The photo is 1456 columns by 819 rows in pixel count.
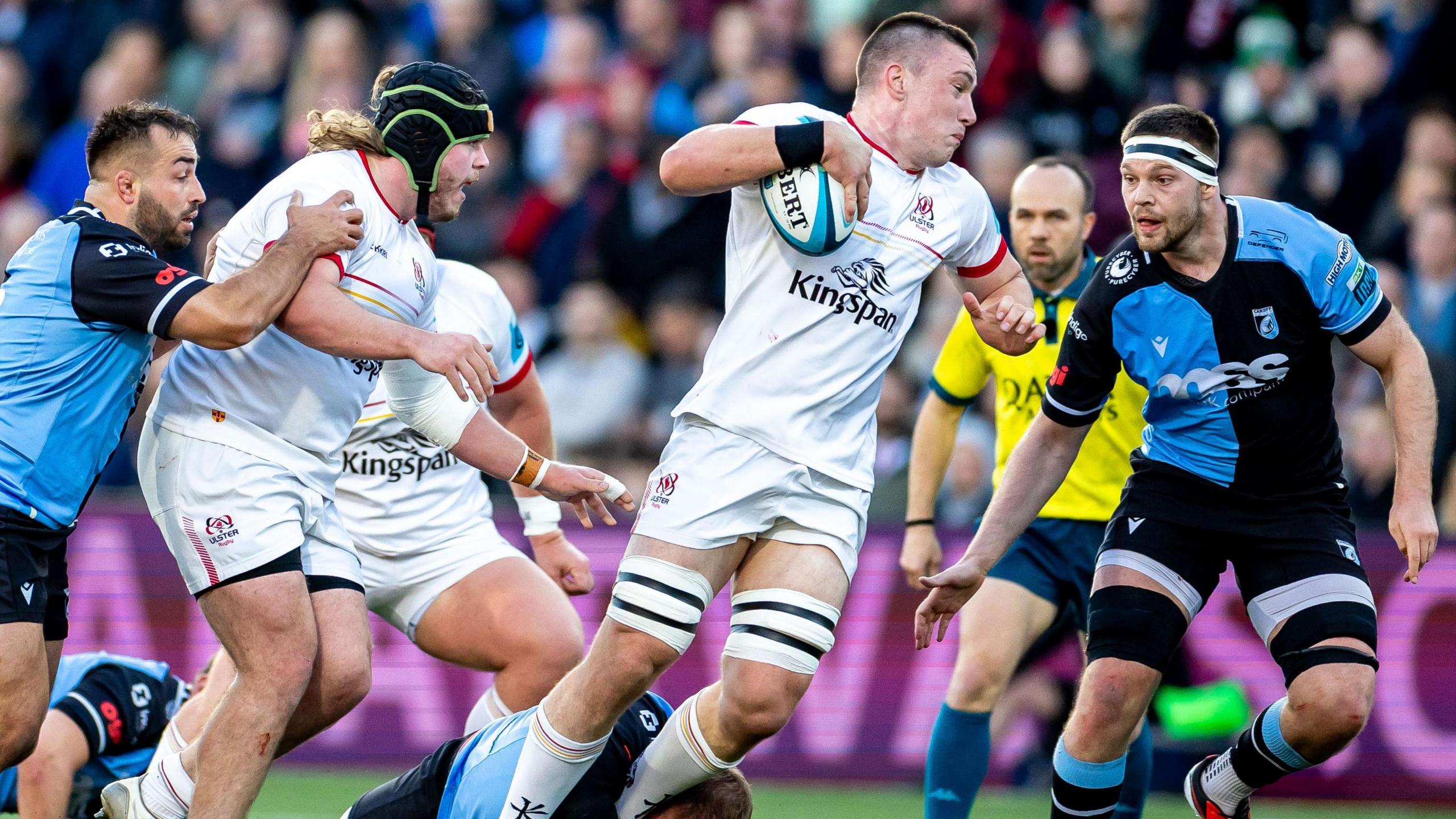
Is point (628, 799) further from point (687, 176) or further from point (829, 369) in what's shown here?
point (687, 176)

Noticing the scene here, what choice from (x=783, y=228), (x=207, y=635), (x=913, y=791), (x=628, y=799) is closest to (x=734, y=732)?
(x=628, y=799)

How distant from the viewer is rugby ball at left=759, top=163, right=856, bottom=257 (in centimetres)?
491

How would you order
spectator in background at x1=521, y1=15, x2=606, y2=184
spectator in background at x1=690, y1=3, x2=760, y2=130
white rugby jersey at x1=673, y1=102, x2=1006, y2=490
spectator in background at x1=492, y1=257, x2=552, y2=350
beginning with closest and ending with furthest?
1. white rugby jersey at x1=673, y1=102, x2=1006, y2=490
2. spectator in background at x1=492, y1=257, x2=552, y2=350
3. spectator in background at x1=690, y1=3, x2=760, y2=130
4. spectator in background at x1=521, y1=15, x2=606, y2=184

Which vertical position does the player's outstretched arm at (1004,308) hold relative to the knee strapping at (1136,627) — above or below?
above

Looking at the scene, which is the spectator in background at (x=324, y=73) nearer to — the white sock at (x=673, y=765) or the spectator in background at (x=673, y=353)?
the spectator in background at (x=673, y=353)

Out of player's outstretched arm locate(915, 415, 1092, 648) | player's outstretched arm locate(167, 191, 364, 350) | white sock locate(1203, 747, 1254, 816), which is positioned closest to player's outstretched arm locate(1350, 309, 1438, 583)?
white sock locate(1203, 747, 1254, 816)

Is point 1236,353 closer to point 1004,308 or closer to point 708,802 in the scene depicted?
point 1004,308

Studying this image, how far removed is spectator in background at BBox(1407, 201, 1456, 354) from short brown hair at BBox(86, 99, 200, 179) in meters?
7.67

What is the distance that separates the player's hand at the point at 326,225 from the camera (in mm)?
5016

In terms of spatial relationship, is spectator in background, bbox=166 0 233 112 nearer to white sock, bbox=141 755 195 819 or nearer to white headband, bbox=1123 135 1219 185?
white sock, bbox=141 755 195 819

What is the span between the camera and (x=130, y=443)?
1180 centimetres

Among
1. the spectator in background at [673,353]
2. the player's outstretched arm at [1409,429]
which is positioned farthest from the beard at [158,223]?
the spectator in background at [673,353]

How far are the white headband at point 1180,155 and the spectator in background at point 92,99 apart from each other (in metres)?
9.86

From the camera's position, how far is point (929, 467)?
7094 millimetres
